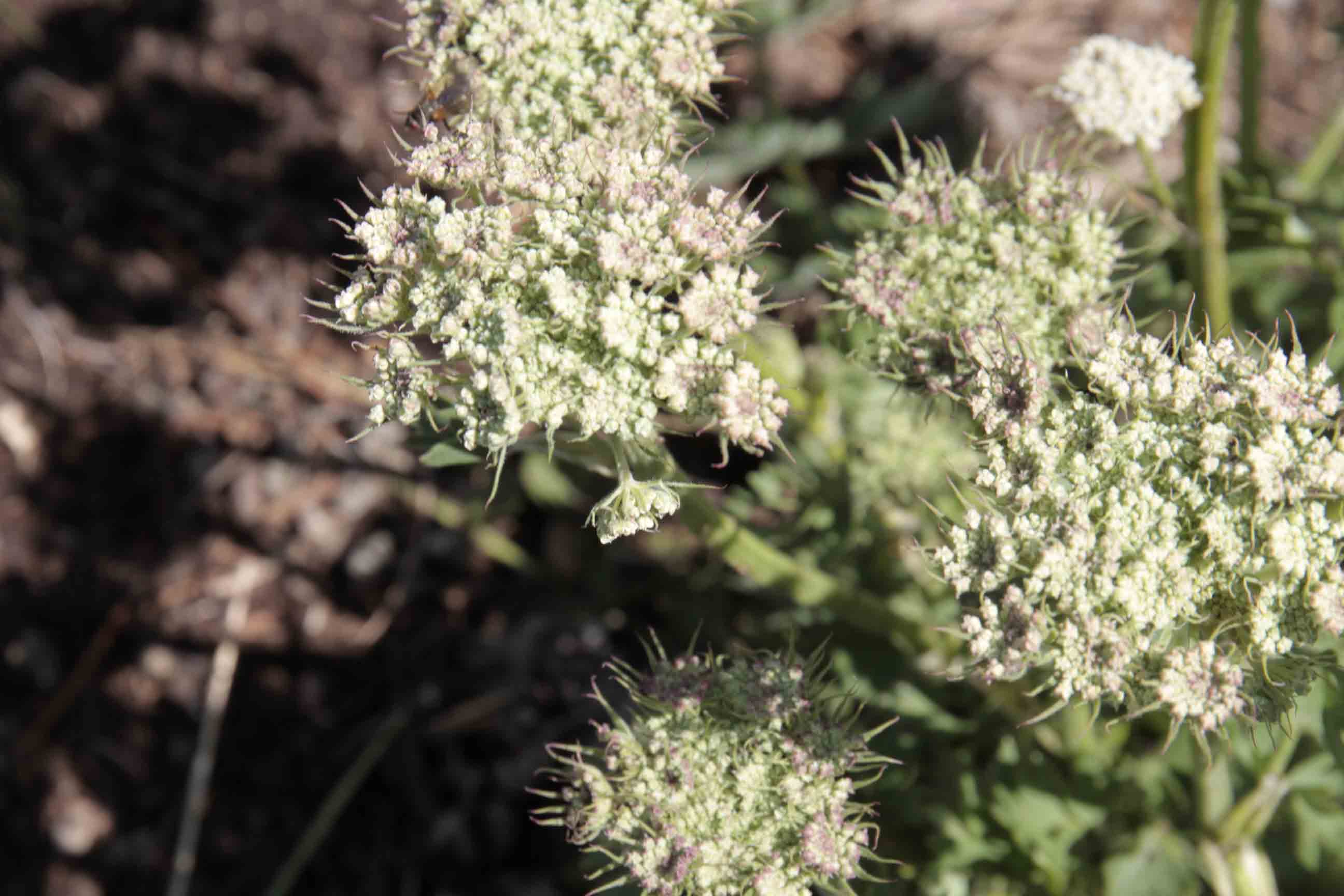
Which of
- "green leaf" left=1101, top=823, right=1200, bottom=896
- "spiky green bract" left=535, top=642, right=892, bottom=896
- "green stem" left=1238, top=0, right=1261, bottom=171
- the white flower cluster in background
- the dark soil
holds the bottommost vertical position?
the dark soil

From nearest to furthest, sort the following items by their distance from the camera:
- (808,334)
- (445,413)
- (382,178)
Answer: (445,413)
(808,334)
(382,178)

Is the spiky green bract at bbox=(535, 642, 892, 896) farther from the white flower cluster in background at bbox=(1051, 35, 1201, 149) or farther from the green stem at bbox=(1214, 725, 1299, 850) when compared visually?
the white flower cluster in background at bbox=(1051, 35, 1201, 149)

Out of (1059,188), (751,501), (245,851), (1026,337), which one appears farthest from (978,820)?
(245,851)

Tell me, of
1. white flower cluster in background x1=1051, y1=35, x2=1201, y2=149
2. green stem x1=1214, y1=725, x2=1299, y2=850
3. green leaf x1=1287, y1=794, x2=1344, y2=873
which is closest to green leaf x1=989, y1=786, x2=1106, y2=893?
green stem x1=1214, y1=725, x2=1299, y2=850

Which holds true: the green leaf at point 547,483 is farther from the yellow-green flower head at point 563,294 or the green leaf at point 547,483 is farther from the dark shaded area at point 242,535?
the yellow-green flower head at point 563,294

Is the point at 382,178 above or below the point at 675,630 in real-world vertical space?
above

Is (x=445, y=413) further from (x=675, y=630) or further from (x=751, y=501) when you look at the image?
(x=675, y=630)

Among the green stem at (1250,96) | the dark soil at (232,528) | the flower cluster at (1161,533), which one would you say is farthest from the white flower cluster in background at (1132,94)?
the dark soil at (232,528)

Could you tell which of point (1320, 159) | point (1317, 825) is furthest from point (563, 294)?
point (1320, 159)
